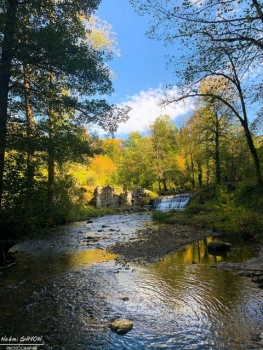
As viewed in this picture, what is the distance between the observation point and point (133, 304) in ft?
15.0

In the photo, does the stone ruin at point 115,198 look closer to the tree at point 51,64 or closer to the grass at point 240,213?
the grass at point 240,213

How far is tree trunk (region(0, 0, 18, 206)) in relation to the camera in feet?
19.1

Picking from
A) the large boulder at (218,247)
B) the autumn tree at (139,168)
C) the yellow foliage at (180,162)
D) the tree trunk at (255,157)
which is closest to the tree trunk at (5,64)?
the large boulder at (218,247)

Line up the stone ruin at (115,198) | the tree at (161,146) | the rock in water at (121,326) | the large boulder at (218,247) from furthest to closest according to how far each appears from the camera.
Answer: the tree at (161,146) → the stone ruin at (115,198) → the large boulder at (218,247) → the rock in water at (121,326)

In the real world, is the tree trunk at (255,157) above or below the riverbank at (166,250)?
above

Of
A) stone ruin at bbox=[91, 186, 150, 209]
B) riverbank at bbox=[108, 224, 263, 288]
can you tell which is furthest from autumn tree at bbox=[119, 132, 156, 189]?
riverbank at bbox=[108, 224, 263, 288]

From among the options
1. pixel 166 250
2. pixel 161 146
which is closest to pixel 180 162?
pixel 161 146

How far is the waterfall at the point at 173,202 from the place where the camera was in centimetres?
2495

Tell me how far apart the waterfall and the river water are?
17477mm

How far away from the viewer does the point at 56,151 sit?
7211mm

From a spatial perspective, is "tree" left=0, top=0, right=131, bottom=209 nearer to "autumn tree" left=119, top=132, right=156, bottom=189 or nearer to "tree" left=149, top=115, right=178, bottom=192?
"tree" left=149, top=115, right=178, bottom=192

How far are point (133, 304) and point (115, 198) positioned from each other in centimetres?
3129

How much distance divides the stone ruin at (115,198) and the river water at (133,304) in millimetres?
25164

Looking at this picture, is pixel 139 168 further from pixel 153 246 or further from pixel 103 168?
pixel 153 246
